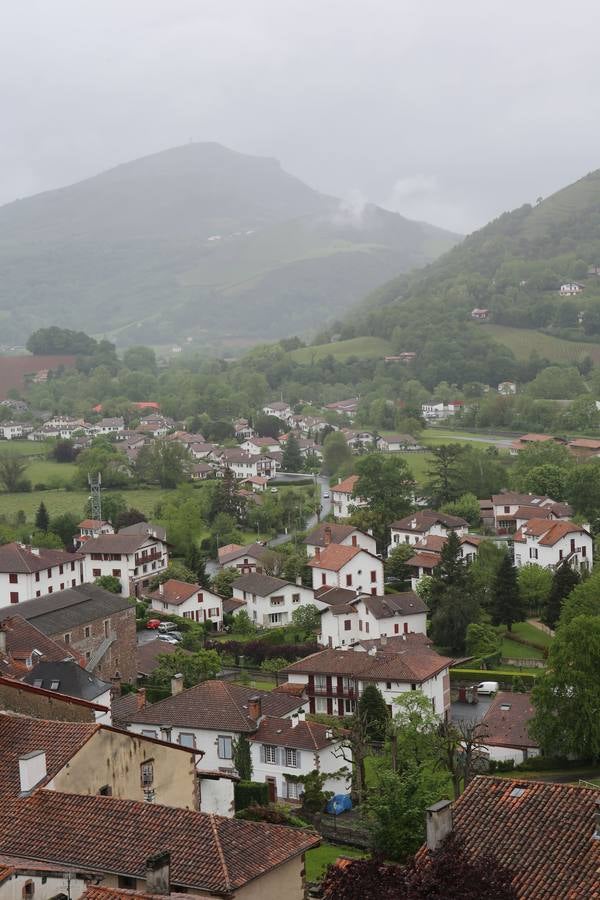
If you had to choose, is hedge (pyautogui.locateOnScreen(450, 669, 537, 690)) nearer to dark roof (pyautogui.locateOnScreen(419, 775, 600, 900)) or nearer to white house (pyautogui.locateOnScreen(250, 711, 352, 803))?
white house (pyautogui.locateOnScreen(250, 711, 352, 803))

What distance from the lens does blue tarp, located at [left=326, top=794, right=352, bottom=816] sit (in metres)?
29.4

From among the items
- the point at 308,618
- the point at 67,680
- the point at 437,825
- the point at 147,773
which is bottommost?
the point at 308,618

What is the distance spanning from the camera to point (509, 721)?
115 ft

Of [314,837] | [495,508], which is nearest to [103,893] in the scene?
[314,837]

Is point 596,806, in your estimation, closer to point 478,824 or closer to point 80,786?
point 478,824

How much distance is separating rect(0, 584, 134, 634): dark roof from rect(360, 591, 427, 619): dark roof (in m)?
8.87

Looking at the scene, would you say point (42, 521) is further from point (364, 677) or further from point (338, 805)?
point (338, 805)

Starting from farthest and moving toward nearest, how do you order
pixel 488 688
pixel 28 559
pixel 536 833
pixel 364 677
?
pixel 28 559, pixel 488 688, pixel 364 677, pixel 536 833

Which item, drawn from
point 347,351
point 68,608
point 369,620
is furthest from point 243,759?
point 347,351

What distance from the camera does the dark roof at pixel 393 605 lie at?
48062mm

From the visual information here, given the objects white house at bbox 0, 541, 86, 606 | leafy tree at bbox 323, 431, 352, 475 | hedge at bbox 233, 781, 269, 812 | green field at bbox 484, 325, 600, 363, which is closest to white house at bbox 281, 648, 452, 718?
hedge at bbox 233, 781, 269, 812

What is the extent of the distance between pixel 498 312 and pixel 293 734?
447 feet

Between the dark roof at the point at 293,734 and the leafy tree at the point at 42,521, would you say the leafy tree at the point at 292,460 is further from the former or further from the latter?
the dark roof at the point at 293,734

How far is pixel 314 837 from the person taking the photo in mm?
15039
